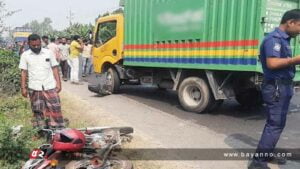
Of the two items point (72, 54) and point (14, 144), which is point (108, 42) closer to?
point (72, 54)

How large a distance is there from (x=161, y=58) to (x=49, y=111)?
144 inches

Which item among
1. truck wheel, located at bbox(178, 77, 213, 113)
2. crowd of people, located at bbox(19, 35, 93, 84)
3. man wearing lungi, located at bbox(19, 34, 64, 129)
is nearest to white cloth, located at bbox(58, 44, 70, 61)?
crowd of people, located at bbox(19, 35, 93, 84)

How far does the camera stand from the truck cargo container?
683 centimetres

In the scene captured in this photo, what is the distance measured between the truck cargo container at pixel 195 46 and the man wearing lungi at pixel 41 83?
3191mm

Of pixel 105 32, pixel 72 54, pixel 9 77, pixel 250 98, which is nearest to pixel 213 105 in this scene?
pixel 250 98

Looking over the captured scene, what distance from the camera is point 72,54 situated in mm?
12992

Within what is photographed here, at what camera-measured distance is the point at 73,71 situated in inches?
518

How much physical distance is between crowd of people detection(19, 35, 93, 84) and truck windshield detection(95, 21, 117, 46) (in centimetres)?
190

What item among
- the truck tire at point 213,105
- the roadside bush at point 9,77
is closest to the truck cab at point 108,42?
the roadside bush at point 9,77

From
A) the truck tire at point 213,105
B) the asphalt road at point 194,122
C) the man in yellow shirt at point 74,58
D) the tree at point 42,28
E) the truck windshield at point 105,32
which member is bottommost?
the asphalt road at point 194,122

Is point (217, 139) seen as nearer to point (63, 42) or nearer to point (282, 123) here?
point (282, 123)

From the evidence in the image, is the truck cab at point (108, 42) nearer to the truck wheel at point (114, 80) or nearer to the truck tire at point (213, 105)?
the truck wheel at point (114, 80)

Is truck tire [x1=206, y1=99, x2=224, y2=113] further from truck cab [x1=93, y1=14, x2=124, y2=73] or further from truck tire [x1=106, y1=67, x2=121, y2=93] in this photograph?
truck tire [x1=106, y1=67, x2=121, y2=93]

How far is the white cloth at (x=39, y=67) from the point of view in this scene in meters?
5.54
